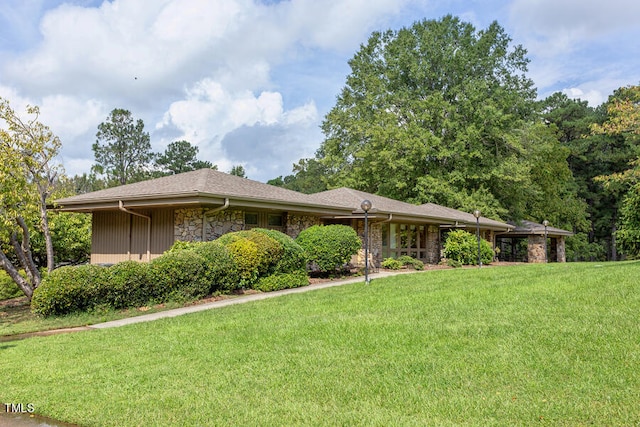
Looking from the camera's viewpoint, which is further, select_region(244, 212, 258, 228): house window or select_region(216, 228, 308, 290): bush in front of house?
select_region(244, 212, 258, 228): house window

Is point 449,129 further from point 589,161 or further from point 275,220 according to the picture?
point 589,161

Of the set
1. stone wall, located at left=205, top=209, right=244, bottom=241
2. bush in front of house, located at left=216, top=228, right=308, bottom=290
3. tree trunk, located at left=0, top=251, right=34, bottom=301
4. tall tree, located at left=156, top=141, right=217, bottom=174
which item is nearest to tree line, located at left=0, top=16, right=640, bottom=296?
tall tree, located at left=156, top=141, right=217, bottom=174

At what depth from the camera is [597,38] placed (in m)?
18.7

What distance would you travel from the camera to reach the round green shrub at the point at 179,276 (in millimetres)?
10164

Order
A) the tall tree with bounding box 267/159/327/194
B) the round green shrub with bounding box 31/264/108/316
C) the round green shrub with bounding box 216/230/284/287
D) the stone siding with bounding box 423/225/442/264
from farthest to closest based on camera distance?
1. the tall tree with bounding box 267/159/327/194
2. the stone siding with bounding box 423/225/442/264
3. the round green shrub with bounding box 216/230/284/287
4. the round green shrub with bounding box 31/264/108/316

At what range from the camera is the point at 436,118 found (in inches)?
1158

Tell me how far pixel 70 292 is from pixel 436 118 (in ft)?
81.4

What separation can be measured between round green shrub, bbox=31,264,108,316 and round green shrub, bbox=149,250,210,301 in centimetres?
107

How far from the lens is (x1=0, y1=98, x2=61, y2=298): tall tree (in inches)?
424

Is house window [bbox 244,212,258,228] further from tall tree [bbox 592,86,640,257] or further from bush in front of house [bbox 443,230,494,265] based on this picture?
tall tree [bbox 592,86,640,257]

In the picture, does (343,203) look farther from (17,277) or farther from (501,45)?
(501,45)

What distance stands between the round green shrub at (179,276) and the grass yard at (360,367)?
245cm

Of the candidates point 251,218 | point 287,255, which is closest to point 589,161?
point 251,218

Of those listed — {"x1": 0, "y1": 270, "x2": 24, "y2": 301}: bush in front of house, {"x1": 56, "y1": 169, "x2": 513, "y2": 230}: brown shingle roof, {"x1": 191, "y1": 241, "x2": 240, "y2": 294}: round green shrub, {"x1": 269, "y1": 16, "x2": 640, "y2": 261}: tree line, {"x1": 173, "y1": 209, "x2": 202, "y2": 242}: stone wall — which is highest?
{"x1": 269, "y1": 16, "x2": 640, "y2": 261}: tree line
